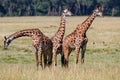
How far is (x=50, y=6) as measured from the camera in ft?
454

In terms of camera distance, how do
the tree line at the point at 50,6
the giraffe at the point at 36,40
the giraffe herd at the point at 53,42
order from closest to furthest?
the giraffe at the point at 36,40 → the giraffe herd at the point at 53,42 → the tree line at the point at 50,6

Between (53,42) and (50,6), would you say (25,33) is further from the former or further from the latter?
(50,6)

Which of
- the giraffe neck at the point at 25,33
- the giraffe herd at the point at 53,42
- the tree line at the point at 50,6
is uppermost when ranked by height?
the giraffe neck at the point at 25,33

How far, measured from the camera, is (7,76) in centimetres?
1220

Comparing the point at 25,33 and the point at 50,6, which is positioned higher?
the point at 25,33

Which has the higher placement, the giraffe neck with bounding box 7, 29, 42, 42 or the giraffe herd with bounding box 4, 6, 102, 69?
the giraffe neck with bounding box 7, 29, 42, 42

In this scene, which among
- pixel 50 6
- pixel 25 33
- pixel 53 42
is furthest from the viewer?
pixel 50 6

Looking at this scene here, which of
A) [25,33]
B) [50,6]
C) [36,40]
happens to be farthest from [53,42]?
[50,6]

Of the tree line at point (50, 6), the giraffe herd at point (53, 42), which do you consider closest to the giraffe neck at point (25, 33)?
the giraffe herd at point (53, 42)

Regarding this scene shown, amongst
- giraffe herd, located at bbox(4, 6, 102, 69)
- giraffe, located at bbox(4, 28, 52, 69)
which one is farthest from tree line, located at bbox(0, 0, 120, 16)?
giraffe, located at bbox(4, 28, 52, 69)

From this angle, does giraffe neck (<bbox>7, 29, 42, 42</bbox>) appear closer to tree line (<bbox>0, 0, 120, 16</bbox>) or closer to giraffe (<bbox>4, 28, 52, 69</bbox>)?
giraffe (<bbox>4, 28, 52, 69</bbox>)

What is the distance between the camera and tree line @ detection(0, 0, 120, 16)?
439ft

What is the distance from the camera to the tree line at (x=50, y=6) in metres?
134

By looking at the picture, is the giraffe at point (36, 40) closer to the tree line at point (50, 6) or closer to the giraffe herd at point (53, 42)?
the giraffe herd at point (53, 42)
